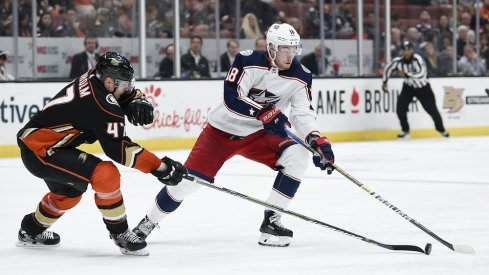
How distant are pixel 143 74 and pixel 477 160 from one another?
3.67 meters

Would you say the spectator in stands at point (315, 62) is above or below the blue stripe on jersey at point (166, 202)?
above

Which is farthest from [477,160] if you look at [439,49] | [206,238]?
[206,238]

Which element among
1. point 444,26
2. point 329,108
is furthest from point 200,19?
point 444,26

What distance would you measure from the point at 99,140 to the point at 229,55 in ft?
25.4

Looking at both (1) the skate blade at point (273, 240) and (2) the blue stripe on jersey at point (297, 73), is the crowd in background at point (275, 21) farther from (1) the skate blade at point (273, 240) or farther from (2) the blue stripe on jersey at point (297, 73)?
(1) the skate blade at point (273, 240)

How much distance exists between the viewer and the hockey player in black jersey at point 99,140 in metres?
4.11

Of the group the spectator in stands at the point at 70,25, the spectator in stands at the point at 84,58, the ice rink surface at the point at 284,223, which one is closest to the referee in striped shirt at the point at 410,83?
the ice rink surface at the point at 284,223

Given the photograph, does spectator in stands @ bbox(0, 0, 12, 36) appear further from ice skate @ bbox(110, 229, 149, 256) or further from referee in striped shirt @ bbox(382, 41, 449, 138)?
ice skate @ bbox(110, 229, 149, 256)

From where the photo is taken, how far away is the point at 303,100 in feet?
15.8

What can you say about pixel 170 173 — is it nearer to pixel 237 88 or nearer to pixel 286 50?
pixel 237 88

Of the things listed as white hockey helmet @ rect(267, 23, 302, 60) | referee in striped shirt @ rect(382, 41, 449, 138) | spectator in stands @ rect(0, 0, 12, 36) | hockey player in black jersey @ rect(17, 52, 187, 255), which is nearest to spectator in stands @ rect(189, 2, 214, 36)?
spectator in stands @ rect(0, 0, 12, 36)

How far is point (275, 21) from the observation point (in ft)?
40.0

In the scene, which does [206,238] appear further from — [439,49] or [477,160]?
[439,49]

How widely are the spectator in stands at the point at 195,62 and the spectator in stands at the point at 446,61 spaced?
11.8ft
